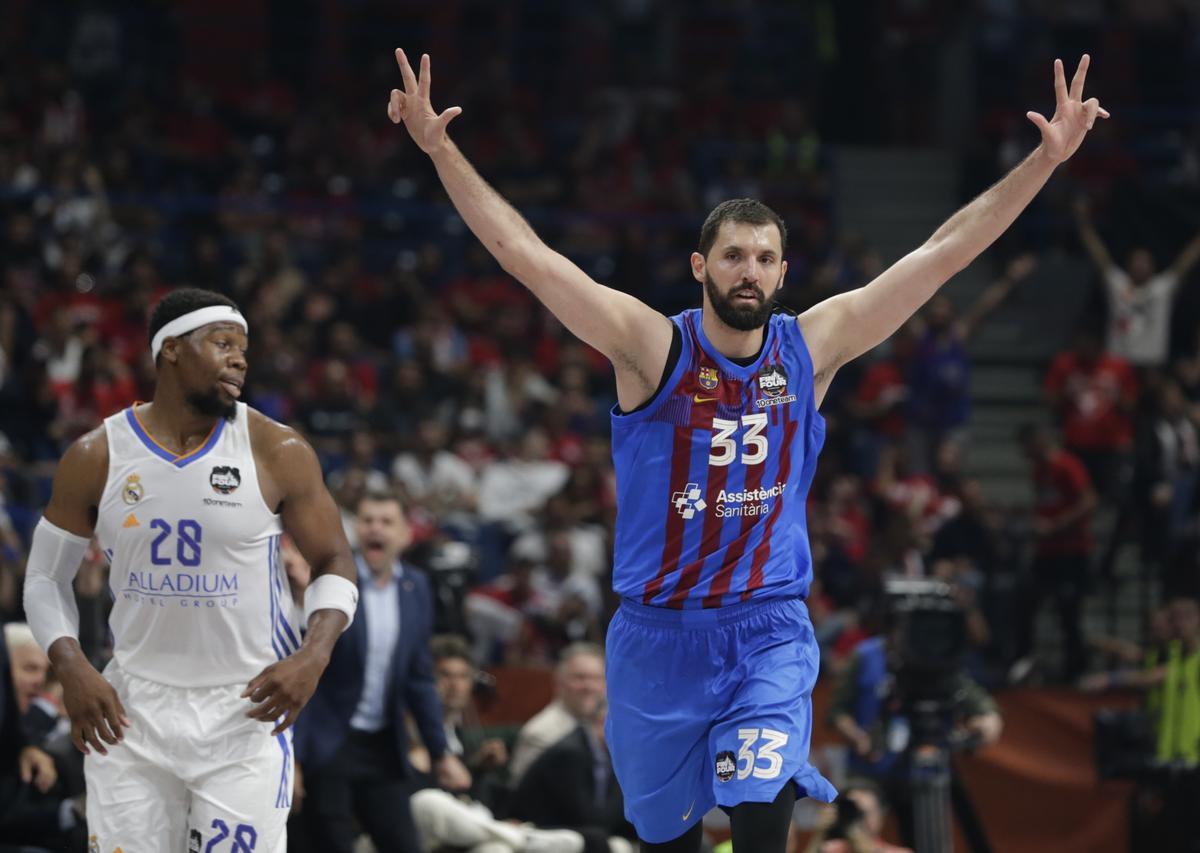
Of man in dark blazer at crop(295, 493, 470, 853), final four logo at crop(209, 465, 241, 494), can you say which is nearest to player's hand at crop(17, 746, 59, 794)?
man in dark blazer at crop(295, 493, 470, 853)

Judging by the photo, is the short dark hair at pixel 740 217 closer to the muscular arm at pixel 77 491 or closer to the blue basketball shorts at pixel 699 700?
the blue basketball shorts at pixel 699 700

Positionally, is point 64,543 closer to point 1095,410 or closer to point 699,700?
point 699,700

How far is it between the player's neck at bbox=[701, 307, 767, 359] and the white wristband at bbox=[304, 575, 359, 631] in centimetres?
150

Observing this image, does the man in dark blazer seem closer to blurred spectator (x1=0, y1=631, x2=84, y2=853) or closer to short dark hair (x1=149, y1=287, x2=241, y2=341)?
blurred spectator (x1=0, y1=631, x2=84, y2=853)

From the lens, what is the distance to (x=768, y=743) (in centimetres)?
590

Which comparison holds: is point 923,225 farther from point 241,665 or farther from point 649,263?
point 241,665

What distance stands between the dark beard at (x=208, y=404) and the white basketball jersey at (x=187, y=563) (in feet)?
0.39

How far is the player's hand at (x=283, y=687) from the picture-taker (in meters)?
6.06

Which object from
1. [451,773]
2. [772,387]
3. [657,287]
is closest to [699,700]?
[772,387]

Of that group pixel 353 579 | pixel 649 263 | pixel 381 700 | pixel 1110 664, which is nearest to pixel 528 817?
pixel 381 700

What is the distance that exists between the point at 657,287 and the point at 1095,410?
483cm

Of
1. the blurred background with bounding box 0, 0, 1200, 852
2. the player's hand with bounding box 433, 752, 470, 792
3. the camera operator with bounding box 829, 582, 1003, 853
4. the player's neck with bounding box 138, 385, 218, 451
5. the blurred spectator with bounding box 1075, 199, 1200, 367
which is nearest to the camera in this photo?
the player's neck with bounding box 138, 385, 218, 451

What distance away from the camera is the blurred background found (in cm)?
1345

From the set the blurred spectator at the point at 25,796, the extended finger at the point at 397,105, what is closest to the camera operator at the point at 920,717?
the blurred spectator at the point at 25,796
